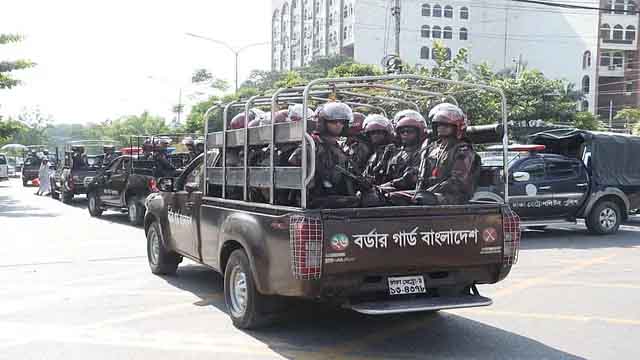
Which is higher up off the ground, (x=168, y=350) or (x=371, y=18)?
(x=371, y=18)

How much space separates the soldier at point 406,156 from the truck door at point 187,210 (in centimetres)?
206

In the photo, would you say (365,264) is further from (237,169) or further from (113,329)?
(113,329)

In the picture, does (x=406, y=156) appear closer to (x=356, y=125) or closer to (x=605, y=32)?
(x=356, y=125)

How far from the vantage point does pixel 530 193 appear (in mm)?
13797

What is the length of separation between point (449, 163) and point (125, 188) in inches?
451

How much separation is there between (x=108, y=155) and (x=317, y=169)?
18.6 m

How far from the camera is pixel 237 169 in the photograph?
6875 millimetres

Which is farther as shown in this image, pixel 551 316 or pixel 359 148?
pixel 359 148

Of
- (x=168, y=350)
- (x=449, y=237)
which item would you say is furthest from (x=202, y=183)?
(x=449, y=237)

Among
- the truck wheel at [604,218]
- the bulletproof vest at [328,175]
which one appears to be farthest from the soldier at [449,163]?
the truck wheel at [604,218]

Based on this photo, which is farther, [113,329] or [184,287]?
[184,287]

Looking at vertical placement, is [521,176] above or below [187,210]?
above

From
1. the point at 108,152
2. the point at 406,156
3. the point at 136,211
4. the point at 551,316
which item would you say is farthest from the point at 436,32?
the point at 551,316

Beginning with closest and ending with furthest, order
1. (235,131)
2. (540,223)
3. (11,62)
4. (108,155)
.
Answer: (235,131) → (540,223) → (108,155) → (11,62)
